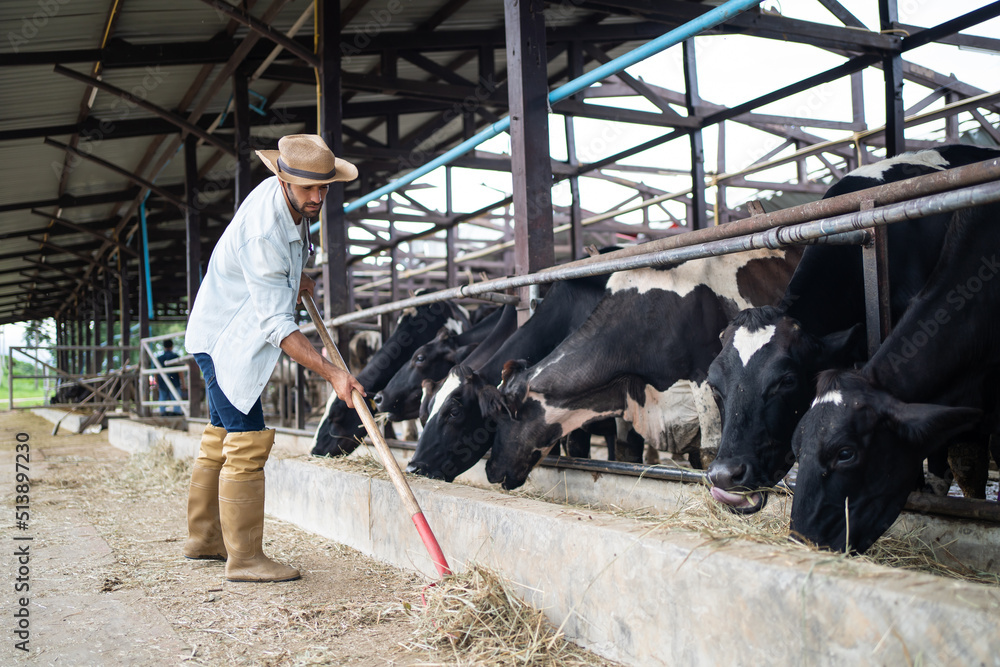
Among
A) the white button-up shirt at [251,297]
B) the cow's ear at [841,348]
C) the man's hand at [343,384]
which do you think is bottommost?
the man's hand at [343,384]

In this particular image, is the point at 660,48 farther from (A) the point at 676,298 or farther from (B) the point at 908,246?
(B) the point at 908,246

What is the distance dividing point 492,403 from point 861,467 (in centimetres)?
193

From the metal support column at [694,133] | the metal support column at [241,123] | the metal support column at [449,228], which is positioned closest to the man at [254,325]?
the metal support column at [694,133]

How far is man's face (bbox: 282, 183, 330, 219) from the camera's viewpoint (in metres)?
3.24

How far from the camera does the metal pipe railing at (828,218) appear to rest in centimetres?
214

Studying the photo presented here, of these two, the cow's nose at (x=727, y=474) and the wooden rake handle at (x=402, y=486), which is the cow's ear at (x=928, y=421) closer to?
the cow's nose at (x=727, y=474)

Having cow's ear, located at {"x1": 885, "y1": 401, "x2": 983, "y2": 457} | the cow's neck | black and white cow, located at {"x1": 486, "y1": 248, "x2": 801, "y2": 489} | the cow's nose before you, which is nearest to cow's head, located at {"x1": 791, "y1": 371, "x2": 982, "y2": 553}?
cow's ear, located at {"x1": 885, "y1": 401, "x2": 983, "y2": 457}

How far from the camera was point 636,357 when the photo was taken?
12.7ft

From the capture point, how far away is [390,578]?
10.5ft

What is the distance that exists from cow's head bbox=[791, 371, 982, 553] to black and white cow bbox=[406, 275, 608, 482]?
1.81 metres

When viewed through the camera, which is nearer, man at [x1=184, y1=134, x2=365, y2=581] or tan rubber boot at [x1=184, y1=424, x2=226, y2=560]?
man at [x1=184, y1=134, x2=365, y2=581]

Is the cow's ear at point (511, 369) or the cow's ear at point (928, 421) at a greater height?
the cow's ear at point (511, 369)

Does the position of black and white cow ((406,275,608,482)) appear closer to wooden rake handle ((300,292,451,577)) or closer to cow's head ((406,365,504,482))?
cow's head ((406,365,504,482))

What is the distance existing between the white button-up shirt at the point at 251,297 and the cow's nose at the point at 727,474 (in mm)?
1696
